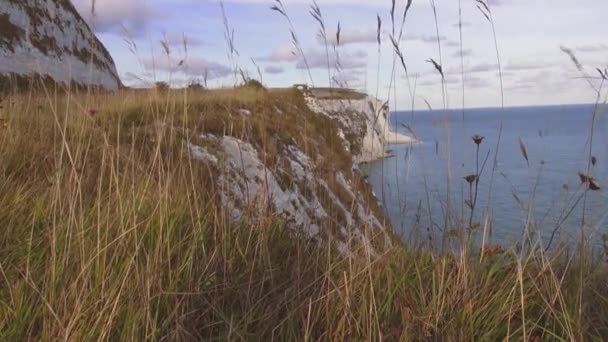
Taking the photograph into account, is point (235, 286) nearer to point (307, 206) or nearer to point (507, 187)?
point (507, 187)

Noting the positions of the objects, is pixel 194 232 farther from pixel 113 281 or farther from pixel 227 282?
pixel 113 281

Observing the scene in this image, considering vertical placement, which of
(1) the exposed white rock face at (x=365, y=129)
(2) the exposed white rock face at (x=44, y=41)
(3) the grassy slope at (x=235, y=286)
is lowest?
(3) the grassy slope at (x=235, y=286)

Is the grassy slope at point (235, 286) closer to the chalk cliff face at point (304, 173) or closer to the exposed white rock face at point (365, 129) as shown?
the chalk cliff face at point (304, 173)

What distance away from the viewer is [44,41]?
1764cm

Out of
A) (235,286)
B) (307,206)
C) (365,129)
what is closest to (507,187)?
(307,206)

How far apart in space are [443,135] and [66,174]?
86.8 inches

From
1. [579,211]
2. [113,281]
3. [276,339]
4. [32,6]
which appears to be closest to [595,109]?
[579,211]

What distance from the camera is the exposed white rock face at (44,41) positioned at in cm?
1541

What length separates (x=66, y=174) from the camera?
11.2ft

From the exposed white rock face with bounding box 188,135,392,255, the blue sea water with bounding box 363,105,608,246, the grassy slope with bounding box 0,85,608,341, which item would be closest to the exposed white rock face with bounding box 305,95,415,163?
the blue sea water with bounding box 363,105,608,246

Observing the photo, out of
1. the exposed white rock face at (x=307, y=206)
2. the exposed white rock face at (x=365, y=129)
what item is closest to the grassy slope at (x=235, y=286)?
the exposed white rock face at (x=307, y=206)

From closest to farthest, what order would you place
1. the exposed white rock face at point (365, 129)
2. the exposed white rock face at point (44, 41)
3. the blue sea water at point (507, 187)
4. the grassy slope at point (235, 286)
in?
the grassy slope at point (235, 286) < the blue sea water at point (507, 187) < the exposed white rock face at point (365, 129) < the exposed white rock face at point (44, 41)

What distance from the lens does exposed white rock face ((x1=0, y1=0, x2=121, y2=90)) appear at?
15.4 meters

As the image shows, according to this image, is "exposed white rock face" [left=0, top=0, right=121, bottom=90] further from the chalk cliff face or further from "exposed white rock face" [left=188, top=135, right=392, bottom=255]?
"exposed white rock face" [left=188, top=135, right=392, bottom=255]
